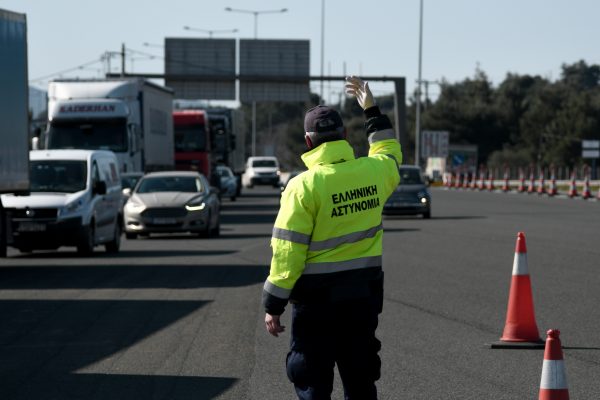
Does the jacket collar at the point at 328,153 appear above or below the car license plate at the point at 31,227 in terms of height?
above

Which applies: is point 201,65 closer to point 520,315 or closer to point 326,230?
point 520,315

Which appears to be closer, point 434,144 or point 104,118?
point 104,118

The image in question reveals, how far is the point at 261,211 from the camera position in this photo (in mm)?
47438

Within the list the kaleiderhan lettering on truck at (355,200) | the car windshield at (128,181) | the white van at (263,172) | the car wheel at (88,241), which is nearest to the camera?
the kaleiderhan lettering on truck at (355,200)

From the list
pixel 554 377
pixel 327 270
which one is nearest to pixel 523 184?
pixel 554 377

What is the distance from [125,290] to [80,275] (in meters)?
Answer: 2.52

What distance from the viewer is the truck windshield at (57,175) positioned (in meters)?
23.9

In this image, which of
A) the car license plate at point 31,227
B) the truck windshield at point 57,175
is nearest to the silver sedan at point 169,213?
the truck windshield at point 57,175

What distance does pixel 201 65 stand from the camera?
80.7 m

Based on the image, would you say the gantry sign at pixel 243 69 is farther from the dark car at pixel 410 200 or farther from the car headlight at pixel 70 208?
the car headlight at pixel 70 208

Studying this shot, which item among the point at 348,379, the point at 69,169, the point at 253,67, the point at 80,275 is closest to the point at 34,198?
the point at 69,169

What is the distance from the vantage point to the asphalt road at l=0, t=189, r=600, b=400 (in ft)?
32.2

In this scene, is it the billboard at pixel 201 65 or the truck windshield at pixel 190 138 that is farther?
the billboard at pixel 201 65

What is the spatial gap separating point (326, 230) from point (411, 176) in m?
33.1
